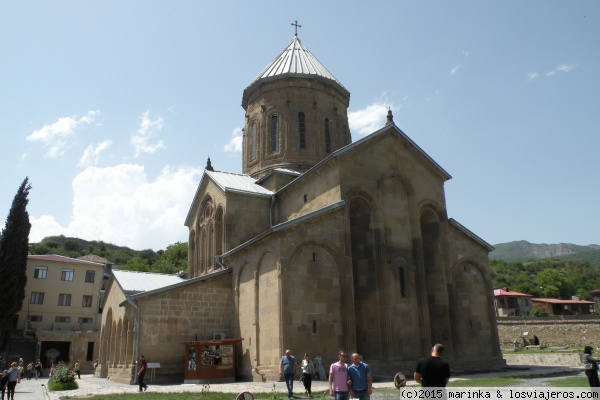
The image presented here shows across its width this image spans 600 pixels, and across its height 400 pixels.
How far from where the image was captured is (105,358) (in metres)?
22.2

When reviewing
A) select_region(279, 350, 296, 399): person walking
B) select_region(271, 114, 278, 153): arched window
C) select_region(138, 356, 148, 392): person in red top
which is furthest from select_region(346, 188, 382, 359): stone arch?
select_region(271, 114, 278, 153): arched window

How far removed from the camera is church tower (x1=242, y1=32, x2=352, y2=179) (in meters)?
24.6

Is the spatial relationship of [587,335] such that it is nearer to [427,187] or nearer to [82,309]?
[427,187]

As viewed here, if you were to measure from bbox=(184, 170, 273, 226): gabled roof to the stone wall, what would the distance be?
26332 mm

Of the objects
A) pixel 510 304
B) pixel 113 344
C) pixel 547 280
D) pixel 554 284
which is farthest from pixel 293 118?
pixel 547 280

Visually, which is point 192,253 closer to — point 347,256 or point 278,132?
point 278,132

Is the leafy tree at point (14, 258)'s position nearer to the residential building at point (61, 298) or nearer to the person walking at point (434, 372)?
the residential building at point (61, 298)

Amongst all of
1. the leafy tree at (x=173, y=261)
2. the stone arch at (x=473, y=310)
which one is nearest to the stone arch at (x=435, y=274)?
the stone arch at (x=473, y=310)

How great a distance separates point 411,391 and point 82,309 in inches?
1623

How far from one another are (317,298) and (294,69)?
48.2 feet

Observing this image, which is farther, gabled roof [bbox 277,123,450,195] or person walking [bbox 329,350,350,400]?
gabled roof [bbox 277,123,450,195]

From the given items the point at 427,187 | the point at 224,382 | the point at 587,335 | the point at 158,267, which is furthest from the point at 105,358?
the point at 158,267

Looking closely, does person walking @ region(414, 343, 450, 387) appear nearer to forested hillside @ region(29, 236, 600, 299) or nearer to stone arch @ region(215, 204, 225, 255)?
stone arch @ region(215, 204, 225, 255)

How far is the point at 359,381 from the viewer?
24.5ft
